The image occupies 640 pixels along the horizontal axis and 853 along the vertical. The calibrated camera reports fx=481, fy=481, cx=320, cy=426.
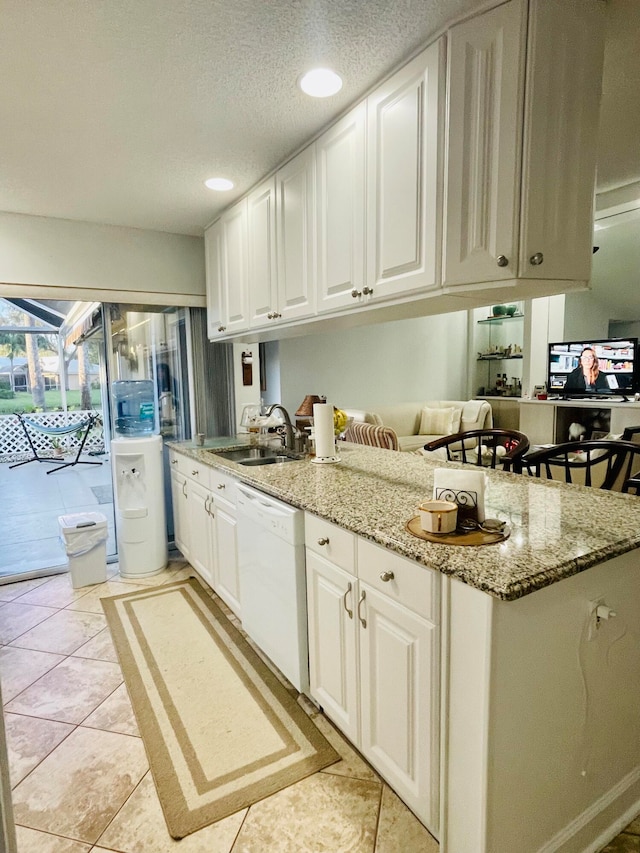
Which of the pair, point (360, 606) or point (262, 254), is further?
point (262, 254)

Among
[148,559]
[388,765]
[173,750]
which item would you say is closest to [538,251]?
[388,765]

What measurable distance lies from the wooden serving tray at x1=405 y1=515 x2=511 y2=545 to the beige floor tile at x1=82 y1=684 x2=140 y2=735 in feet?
4.66

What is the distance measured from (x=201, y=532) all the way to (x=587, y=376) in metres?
4.47

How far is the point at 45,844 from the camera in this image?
4.66ft

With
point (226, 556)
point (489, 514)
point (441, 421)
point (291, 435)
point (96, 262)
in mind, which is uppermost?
point (96, 262)

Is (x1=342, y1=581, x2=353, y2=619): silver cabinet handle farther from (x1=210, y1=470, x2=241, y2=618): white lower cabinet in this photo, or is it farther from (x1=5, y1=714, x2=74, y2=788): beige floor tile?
(x1=5, y1=714, x2=74, y2=788): beige floor tile

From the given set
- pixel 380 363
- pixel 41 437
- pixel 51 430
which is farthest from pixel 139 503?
pixel 41 437

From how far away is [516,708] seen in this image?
1.13 metres

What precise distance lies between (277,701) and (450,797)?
0.97 meters

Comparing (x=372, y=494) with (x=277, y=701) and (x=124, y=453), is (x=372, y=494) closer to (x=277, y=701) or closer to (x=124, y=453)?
(x=277, y=701)

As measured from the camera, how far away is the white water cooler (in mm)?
3275

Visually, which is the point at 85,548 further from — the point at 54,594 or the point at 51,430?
the point at 51,430

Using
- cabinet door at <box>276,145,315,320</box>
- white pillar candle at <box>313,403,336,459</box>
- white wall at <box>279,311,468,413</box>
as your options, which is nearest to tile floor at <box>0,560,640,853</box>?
white pillar candle at <box>313,403,336,459</box>

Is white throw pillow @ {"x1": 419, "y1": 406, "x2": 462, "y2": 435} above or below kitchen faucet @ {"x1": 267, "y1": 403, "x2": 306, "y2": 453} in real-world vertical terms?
below
